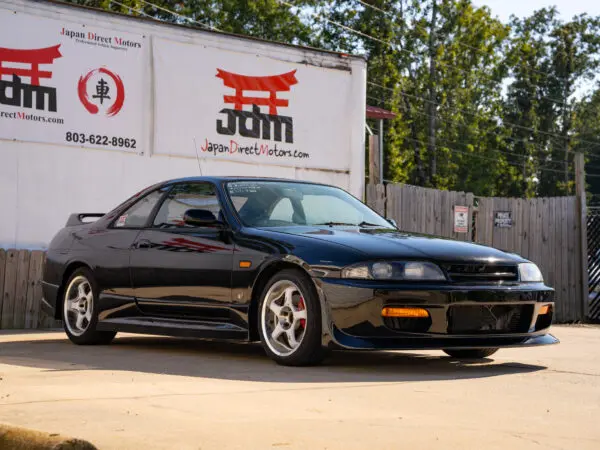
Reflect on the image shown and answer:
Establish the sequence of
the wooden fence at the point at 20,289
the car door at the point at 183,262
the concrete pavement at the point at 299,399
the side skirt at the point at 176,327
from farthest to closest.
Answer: the wooden fence at the point at 20,289
the car door at the point at 183,262
the side skirt at the point at 176,327
the concrete pavement at the point at 299,399

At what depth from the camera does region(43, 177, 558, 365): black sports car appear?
7.38 metres

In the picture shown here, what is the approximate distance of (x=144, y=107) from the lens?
13734mm

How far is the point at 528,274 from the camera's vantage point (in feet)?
26.5

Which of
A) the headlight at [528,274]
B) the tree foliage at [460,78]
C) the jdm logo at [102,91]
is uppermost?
the tree foliage at [460,78]

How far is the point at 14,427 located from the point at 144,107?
9680mm

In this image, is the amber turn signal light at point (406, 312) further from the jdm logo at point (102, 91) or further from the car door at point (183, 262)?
the jdm logo at point (102, 91)

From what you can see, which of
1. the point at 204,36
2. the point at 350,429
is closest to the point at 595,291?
the point at 204,36

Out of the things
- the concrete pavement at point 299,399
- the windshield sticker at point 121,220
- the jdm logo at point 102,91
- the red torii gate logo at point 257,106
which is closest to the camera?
the concrete pavement at point 299,399

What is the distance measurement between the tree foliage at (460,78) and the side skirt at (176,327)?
32.3 metres

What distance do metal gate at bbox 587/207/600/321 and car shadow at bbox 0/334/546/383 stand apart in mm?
7983

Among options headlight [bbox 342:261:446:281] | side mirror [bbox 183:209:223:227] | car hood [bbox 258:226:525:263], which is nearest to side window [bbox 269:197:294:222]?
car hood [bbox 258:226:525:263]

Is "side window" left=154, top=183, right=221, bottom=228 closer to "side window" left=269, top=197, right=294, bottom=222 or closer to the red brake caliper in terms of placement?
"side window" left=269, top=197, right=294, bottom=222

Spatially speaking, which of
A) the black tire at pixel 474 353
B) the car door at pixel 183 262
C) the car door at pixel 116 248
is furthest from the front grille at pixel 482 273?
the car door at pixel 116 248

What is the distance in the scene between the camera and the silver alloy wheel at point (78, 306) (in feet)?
31.6
